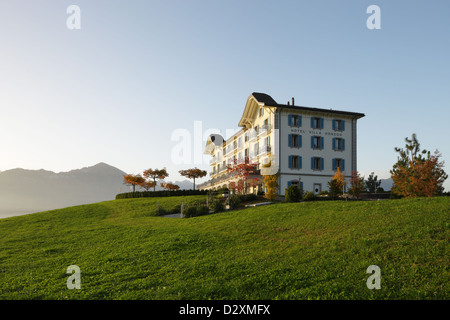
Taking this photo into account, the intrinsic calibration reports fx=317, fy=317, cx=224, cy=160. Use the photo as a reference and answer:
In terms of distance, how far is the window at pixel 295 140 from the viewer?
138ft

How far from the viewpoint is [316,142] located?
43.2m

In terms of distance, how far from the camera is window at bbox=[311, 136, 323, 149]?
4297cm

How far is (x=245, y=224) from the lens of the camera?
1758 cm

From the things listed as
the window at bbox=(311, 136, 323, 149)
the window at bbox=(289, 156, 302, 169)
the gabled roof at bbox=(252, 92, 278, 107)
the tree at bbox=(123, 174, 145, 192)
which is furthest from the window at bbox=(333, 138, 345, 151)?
the tree at bbox=(123, 174, 145, 192)

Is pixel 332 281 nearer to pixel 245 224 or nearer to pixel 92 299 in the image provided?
pixel 92 299

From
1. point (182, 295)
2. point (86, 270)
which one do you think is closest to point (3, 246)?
point (86, 270)

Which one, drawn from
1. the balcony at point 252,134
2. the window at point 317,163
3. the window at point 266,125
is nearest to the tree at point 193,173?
the balcony at point 252,134

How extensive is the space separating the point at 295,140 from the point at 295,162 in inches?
116

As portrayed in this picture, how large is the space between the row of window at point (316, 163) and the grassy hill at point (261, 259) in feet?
75.3

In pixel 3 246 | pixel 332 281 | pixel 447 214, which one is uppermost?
pixel 447 214

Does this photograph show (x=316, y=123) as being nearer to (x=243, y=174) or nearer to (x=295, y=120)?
(x=295, y=120)

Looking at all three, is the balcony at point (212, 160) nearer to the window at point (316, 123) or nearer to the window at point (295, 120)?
the window at point (295, 120)
